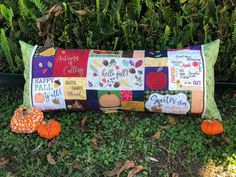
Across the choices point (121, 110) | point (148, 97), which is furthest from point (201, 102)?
point (121, 110)

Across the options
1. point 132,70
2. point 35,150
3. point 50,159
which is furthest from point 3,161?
point 132,70

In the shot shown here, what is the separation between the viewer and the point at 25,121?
382 centimetres

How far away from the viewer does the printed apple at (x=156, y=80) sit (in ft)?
12.6

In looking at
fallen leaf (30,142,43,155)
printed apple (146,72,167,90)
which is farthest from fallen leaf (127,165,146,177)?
fallen leaf (30,142,43,155)

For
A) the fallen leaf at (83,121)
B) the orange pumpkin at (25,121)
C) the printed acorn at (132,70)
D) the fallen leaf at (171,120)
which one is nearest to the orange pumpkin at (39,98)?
the orange pumpkin at (25,121)

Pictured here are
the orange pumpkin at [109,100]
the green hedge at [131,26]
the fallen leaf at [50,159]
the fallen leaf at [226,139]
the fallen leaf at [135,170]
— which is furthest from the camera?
the green hedge at [131,26]

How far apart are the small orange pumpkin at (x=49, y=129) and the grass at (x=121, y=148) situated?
0.05 metres

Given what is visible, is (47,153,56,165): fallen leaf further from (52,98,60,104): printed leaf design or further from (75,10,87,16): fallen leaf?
(75,10,87,16): fallen leaf

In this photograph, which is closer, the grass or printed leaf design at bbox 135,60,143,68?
the grass

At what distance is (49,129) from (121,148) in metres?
0.59

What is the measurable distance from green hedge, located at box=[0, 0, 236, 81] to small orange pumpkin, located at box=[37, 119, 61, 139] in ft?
2.26

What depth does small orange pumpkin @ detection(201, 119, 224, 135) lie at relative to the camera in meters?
3.76

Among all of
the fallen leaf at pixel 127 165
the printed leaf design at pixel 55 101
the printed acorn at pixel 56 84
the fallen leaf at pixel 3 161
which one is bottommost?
the fallen leaf at pixel 127 165

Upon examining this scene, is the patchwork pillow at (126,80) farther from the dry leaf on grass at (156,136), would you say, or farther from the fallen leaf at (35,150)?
the fallen leaf at (35,150)
